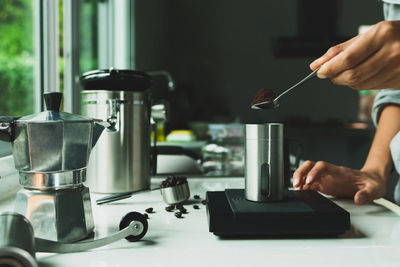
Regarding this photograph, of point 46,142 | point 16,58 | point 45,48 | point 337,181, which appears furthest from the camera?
point 45,48

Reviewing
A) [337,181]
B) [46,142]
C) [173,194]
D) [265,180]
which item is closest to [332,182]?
[337,181]

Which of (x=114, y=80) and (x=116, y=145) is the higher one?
(x=114, y=80)

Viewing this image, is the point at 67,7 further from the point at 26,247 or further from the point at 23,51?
the point at 26,247

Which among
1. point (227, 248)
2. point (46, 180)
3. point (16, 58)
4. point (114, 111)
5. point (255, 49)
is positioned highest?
point (255, 49)

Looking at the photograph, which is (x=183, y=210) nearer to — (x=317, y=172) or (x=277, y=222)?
(x=277, y=222)

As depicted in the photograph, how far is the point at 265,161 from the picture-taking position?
638mm

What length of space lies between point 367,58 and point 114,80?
0.56 meters

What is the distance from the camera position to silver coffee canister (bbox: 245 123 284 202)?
635 mm

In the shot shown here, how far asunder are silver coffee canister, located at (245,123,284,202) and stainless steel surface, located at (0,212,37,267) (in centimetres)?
37

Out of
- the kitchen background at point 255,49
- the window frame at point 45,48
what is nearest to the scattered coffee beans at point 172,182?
the window frame at point 45,48

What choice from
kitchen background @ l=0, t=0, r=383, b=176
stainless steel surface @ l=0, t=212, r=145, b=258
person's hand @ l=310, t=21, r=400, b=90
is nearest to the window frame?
stainless steel surface @ l=0, t=212, r=145, b=258

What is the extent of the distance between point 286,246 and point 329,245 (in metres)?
0.06

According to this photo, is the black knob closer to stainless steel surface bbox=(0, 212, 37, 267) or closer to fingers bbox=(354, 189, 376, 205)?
stainless steel surface bbox=(0, 212, 37, 267)

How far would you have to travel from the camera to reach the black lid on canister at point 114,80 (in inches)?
34.4
